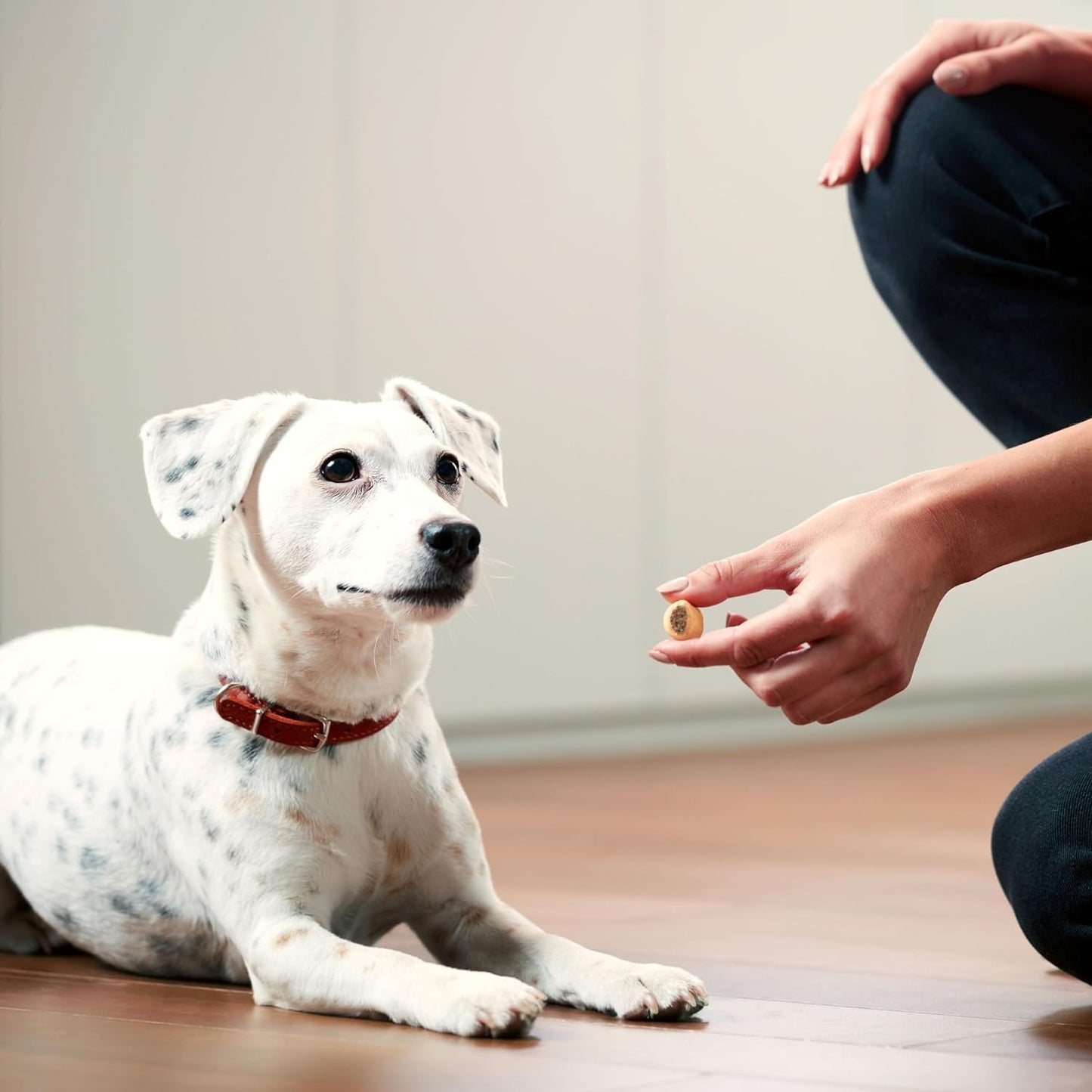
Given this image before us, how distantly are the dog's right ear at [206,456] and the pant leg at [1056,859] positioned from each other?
0.84 metres

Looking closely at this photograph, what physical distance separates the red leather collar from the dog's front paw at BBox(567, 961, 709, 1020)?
0.34m

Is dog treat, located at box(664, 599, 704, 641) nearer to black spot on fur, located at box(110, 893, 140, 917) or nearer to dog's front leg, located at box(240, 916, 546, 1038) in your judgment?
dog's front leg, located at box(240, 916, 546, 1038)

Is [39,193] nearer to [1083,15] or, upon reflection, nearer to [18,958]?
[18,958]

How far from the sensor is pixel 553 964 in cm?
156

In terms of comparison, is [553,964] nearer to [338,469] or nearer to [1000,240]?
[338,469]

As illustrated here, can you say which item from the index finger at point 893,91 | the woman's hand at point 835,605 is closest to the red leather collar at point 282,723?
the woman's hand at point 835,605

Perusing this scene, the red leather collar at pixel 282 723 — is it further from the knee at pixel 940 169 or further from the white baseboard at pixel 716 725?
the white baseboard at pixel 716 725

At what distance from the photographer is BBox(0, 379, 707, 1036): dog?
1.55 meters

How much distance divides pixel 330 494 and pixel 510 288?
248 cm

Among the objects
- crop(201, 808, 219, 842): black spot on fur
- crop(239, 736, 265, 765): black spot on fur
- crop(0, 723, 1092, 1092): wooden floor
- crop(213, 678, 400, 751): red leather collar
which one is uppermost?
crop(213, 678, 400, 751): red leather collar

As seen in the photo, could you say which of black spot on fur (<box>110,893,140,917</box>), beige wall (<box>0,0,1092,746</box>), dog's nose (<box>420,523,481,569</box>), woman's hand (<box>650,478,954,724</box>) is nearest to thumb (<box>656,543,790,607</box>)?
woman's hand (<box>650,478,954,724</box>)

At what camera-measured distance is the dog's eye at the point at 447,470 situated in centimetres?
171

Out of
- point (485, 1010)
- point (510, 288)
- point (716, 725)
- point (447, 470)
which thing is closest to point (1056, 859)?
point (485, 1010)

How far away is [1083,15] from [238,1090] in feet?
15.6
